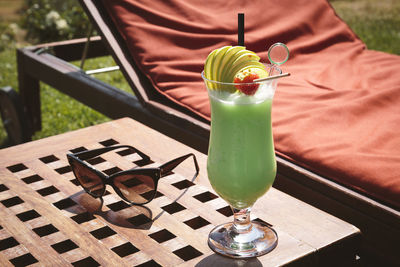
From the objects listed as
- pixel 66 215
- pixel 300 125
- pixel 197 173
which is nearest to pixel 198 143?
pixel 300 125

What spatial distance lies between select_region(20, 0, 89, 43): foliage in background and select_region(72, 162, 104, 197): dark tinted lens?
4.03 meters

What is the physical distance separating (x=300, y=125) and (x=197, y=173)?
0.63 meters

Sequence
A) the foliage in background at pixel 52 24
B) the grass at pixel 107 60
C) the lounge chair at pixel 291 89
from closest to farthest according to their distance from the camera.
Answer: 1. the lounge chair at pixel 291 89
2. the grass at pixel 107 60
3. the foliage in background at pixel 52 24

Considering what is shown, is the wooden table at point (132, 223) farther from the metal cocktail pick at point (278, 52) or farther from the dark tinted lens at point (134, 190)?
the metal cocktail pick at point (278, 52)

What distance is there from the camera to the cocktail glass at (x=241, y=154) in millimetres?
1135

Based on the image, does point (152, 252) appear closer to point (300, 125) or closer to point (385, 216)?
point (385, 216)

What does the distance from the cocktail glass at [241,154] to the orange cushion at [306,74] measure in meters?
0.62

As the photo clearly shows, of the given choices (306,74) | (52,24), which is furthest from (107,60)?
(306,74)

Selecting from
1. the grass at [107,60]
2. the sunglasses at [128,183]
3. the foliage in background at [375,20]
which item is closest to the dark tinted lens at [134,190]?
the sunglasses at [128,183]

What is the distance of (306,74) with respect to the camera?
2.68 metres

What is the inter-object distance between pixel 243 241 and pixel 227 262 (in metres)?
0.07

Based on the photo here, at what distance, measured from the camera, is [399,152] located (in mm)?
1805

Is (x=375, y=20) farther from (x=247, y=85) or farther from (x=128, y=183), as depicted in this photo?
(x=247, y=85)

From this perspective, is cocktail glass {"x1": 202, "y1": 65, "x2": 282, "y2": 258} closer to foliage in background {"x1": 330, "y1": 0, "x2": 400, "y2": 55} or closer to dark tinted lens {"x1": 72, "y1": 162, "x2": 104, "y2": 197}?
dark tinted lens {"x1": 72, "y1": 162, "x2": 104, "y2": 197}
